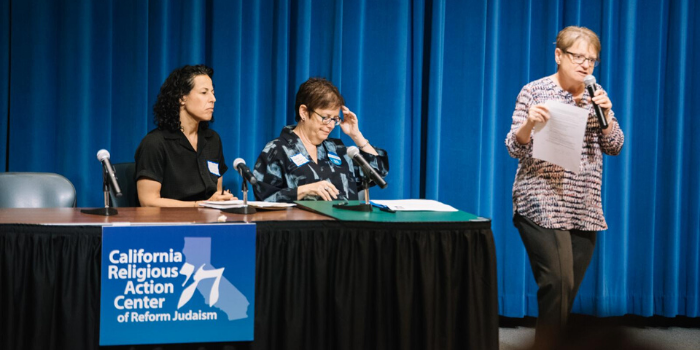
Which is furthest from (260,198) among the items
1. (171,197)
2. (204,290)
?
(204,290)

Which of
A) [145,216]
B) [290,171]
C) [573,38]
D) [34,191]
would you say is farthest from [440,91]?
[34,191]

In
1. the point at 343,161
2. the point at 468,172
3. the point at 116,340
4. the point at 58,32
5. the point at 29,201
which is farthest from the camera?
the point at 468,172

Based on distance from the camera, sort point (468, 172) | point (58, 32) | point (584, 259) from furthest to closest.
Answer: point (468, 172), point (58, 32), point (584, 259)

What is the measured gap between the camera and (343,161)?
3518 mm

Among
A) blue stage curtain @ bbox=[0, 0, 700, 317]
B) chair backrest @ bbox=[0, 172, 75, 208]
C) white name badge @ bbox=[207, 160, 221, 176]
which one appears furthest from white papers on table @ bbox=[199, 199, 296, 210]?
blue stage curtain @ bbox=[0, 0, 700, 317]

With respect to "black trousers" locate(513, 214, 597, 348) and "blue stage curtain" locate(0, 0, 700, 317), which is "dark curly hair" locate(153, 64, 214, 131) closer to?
"blue stage curtain" locate(0, 0, 700, 317)

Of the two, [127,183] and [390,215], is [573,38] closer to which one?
[390,215]

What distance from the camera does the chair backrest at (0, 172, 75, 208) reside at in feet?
10.4

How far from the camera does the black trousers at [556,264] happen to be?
9.11 feet

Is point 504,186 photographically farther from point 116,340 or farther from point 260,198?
point 116,340

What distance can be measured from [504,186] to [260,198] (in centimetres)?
179

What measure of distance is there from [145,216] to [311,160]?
3.44ft

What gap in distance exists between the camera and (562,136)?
106 inches

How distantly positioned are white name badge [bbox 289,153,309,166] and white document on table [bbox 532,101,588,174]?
3.78 ft
